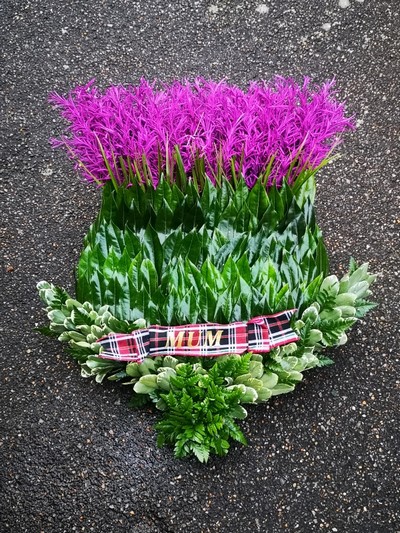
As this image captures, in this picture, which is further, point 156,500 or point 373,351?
point 373,351

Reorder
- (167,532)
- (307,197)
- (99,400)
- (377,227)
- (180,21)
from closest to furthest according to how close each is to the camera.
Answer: (167,532)
(99,400)
(307,197)
(377,227)
(180,21)

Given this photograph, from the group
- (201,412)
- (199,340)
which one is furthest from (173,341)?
(201,412)

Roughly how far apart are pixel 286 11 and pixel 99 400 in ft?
6.43

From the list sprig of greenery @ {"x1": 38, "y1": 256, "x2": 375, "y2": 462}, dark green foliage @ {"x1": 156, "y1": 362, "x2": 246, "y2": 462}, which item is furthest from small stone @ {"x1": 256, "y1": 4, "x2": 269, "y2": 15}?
dark green foliage @ {"x1": 156, "y1": 362, "x2": 246, "y2": 462}

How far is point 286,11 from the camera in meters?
2.85

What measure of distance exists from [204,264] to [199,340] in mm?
217

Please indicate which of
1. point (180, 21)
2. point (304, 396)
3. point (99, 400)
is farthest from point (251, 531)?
point (180, 21)

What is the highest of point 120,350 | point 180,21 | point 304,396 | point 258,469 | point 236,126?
point 180,21

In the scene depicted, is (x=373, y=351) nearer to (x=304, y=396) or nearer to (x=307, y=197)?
(x=304, y=396)

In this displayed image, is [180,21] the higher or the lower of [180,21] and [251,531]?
the higher

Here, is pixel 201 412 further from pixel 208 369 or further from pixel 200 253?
pixel 200 253

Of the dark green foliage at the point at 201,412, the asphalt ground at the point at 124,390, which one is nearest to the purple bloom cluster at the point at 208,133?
the asphalt ground at the point at 124,390

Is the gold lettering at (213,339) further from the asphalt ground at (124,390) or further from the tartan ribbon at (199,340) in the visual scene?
the asphalt ground at (124,390)

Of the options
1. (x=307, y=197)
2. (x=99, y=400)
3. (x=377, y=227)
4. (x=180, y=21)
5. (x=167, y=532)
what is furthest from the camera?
(x=180, y=21)
